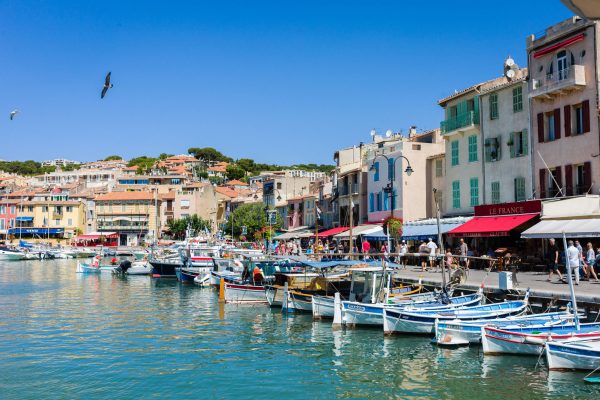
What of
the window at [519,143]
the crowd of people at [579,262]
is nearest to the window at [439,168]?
the window at [519,143]

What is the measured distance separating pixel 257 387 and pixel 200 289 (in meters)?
28.6

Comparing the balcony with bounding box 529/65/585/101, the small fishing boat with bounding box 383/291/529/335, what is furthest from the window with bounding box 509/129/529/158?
the small fishing boat with bounding box 383/291/529/335

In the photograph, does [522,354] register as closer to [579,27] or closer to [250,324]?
[250,324]

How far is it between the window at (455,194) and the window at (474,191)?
160 cm

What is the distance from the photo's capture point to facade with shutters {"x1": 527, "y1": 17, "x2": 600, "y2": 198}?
30609 mm

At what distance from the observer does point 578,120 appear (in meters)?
31.8

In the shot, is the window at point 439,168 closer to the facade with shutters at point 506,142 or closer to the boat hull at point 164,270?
the facade with shutters at point 506,142

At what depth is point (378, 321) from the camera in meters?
23.5

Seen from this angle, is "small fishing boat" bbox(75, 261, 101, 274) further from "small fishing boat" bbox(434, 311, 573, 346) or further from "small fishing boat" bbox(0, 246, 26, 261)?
"small fishing boat" bbox(434, 311, 573, 346)

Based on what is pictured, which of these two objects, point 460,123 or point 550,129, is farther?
point 460,123

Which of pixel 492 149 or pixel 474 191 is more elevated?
pixel 492 149

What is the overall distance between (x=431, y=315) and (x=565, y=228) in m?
9.62

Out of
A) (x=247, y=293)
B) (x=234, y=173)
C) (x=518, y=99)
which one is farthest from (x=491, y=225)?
(x=234, y=173)

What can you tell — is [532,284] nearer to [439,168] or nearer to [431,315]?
[431,315]
